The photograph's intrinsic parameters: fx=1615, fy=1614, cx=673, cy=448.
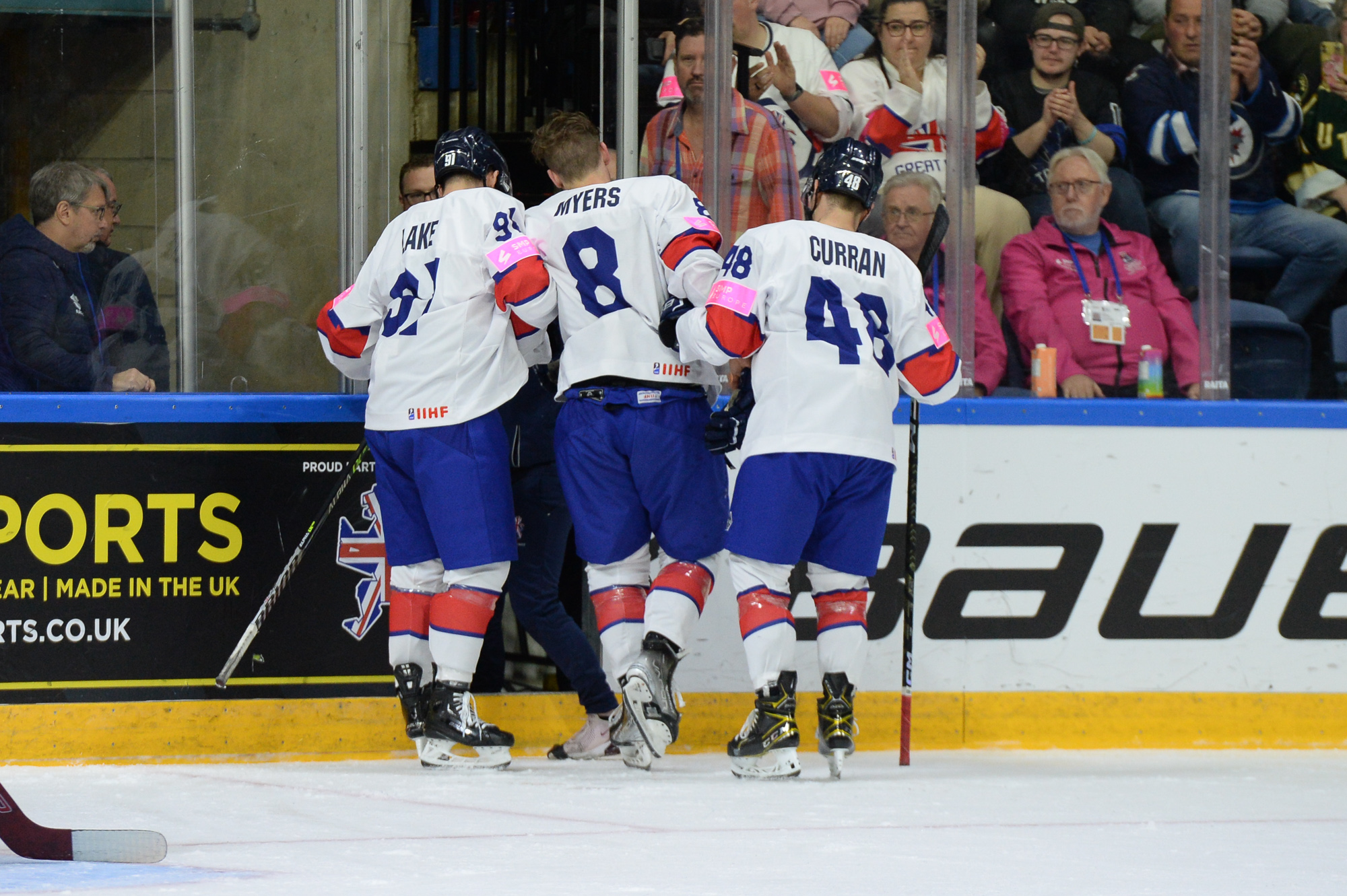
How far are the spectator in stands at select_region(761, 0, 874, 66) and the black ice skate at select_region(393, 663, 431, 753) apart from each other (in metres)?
2.21

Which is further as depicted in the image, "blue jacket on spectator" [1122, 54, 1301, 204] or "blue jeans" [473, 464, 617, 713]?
"blue jacket on spectator" [1122, 54, 1301, 204]

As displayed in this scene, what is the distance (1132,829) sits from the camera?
3445 mm

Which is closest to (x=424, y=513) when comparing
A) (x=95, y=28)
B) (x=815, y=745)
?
(x=815, y=745)

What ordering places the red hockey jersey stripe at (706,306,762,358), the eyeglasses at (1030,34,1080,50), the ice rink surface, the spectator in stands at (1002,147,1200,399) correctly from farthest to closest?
the eyeglasses at (1030,34,1080,50)
the spectator in stands at (1002,147,1200,399)
the red hockey jersey stripe at (706,306,762,358)
the ice rink surface

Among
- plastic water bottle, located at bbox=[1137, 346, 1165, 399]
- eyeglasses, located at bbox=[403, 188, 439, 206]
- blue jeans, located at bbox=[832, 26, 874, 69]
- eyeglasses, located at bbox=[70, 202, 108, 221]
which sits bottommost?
plastic water bottle, located at bbox=[1137, 346, 1165, 399]

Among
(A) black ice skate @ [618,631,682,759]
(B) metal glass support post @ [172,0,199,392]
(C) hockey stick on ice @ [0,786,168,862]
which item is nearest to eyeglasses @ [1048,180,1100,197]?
(A) black ice skate @ [618,631,682,759]

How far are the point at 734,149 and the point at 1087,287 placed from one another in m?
1.16

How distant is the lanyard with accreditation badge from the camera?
4.93 metres

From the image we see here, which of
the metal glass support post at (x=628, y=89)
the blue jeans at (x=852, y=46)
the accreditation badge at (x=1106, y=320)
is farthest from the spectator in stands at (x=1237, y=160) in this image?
the metal glass support post at (x=628, y=89)

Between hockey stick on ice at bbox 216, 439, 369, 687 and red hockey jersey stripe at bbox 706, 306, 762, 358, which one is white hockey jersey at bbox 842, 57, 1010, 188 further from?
hockey stick on ice at bbox 216, 439, 369, 687

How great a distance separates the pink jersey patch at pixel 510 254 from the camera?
4039 mm

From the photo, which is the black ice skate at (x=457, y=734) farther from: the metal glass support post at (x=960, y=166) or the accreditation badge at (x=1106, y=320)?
the accreditation badge at (x=1106, y=320)

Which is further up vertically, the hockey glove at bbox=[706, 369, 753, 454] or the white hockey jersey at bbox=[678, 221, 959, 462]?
the white hockey jersey at bbox=[678, 221, 959, 462]

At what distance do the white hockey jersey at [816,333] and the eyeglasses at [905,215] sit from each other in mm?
819
